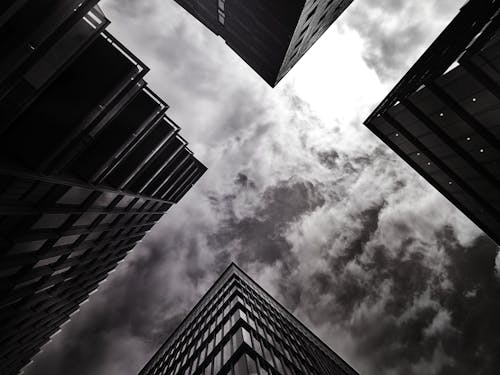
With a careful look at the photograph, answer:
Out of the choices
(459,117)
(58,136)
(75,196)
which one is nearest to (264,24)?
(459,117)

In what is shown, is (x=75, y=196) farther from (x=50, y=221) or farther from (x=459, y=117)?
(x=459, y=117)

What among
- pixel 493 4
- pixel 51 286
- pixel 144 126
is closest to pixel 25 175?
pixel 144 126

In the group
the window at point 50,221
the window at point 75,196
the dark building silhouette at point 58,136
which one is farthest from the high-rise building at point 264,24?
the window at point 50,221

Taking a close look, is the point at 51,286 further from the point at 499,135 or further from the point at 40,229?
the point at 499,135

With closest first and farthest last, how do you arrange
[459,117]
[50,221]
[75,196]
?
[459,117]
[50,221]
[75,196]

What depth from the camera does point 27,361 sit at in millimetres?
37000

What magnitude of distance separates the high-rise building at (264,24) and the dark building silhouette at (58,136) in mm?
10540

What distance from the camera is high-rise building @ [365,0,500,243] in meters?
11.9

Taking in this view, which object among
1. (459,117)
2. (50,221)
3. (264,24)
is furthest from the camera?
(264,24)

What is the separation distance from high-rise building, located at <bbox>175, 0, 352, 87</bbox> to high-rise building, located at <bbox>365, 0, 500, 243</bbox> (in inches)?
357

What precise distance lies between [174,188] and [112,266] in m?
14.8

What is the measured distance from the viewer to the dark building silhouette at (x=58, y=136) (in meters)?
8.85

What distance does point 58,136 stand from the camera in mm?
11562

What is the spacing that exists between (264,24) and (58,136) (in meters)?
17.1
